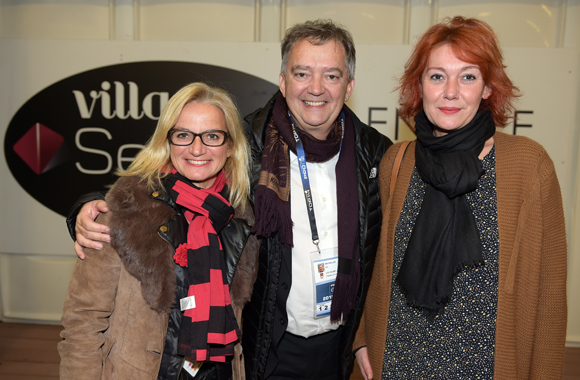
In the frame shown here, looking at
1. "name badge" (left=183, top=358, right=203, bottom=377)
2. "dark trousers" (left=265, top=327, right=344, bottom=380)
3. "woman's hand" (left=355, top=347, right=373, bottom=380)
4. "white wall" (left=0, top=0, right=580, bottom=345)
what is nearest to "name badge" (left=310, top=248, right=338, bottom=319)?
"dark trousers" (left=265, top=327, right=344, bottom=380)

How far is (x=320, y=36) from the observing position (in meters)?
1.87

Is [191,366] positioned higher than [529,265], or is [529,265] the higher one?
[529,265]

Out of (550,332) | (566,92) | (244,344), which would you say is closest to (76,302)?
(244,344)

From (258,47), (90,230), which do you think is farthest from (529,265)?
(258,47)

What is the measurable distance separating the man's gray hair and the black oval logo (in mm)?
1583

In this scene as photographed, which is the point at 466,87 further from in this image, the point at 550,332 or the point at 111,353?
the point at 111,353

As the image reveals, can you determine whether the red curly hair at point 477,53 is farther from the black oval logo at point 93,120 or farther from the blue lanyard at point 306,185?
the black oval logo at point 93,120

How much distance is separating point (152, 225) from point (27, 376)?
8.45 feet

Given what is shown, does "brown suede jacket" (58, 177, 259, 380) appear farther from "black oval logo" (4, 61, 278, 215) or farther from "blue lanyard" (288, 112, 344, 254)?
"black oval logo" (4, 61, 278, 215)

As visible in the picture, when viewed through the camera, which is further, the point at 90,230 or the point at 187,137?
the point at 187,137

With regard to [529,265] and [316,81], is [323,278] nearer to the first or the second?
[529,265]

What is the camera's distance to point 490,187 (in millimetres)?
1451

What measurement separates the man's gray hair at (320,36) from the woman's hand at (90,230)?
1.12 metres

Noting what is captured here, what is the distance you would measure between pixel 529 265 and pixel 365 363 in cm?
89
